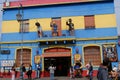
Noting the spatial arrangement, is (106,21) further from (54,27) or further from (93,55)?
(54,27)

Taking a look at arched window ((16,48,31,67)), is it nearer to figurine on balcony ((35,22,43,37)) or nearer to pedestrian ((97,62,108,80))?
figurine on balcony ((35,22,43,37))

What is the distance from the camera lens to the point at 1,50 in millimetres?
27875

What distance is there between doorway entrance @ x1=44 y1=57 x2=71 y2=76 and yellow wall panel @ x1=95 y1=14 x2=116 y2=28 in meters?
5.25

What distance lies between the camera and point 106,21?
26.1 metres

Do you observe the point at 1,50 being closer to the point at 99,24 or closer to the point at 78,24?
the point at 78,24

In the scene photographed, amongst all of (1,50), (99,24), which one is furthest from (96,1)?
(1,50)

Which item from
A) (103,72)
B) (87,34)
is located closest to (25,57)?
(87,34)

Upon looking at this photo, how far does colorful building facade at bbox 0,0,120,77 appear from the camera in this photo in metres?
25.7

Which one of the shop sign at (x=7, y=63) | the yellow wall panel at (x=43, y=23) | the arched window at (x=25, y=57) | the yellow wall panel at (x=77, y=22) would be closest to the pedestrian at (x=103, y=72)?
the yellow wall panel at (x=77, y=22)

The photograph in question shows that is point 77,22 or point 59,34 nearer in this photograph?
point 77,22

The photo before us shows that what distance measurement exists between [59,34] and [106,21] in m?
5.50

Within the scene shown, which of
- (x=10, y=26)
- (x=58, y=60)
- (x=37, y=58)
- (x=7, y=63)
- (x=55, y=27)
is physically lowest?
(x=7, y=63)

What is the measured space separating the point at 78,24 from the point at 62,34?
2159 mm

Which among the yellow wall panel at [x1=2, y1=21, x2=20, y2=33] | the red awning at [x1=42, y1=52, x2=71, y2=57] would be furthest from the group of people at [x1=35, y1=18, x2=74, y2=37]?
the yellow wall panel at [x1=2, y1=21, x2=20, y2=33]
